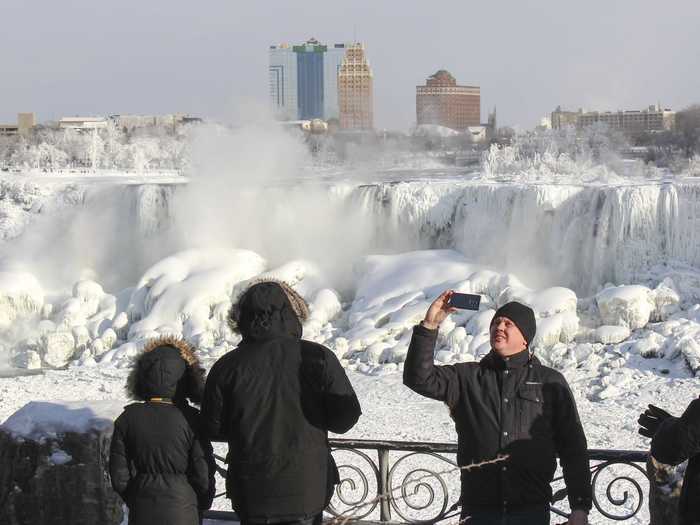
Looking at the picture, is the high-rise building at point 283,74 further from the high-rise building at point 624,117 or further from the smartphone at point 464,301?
the smartphone at point 464,301

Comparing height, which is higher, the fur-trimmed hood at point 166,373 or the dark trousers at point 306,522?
the fur-trimmed hood at point 166,373

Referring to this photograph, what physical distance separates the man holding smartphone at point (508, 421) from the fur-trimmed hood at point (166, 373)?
79 centimetres

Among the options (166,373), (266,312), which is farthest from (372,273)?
(266,312)

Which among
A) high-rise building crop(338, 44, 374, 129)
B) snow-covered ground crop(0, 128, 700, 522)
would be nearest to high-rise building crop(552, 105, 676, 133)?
high-rise building crop(338, 44, 374, 129)

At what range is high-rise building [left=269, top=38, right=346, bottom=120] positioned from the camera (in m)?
169

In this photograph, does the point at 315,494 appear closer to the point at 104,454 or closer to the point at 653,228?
the point at 104,454

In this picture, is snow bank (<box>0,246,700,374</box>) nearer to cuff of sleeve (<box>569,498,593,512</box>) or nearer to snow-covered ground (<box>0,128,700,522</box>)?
snow-covered ground (<box>0,128,700,522</box>)

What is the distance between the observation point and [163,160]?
57250 millimetres

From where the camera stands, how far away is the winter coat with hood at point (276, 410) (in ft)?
10.7

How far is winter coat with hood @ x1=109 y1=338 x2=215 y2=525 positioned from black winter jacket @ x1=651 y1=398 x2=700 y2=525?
1522 millimetres

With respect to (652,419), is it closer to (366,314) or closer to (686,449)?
Answer: (686,449)

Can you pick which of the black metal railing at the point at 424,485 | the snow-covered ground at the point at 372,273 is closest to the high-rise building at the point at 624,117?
the snow-covered ground at the point at 372,273

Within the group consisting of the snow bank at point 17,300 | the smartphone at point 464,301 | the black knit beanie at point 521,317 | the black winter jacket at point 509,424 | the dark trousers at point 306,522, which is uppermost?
the smartphone at point 464,301

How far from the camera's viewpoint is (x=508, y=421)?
332 centimetres
